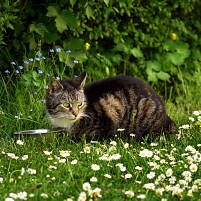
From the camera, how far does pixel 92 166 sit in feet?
13.6

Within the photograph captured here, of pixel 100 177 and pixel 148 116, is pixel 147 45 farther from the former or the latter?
pixel 100 177

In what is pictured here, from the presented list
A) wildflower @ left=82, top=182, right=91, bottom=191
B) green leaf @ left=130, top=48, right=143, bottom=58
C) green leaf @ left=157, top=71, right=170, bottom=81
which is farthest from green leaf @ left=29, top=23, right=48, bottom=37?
wildflower @ left=82, top=182, right=91, bottom=191

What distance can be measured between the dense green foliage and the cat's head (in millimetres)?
930

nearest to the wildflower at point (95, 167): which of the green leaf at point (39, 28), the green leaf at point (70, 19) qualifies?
the green leaf at point (39, 28)

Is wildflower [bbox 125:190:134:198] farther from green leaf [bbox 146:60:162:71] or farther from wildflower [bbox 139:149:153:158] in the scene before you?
green leaf [bbox 146:60:162:71]

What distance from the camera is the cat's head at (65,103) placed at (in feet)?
17.3

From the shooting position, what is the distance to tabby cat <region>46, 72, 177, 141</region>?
5.29m

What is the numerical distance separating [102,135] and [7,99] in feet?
4.40

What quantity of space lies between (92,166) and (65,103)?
1256 mm

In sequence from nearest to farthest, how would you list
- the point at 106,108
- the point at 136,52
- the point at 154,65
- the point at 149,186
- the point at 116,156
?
the point at 149,186 → the point at 116,156 → the point at 106,108 → the point at 136,52 → the point at 154,65

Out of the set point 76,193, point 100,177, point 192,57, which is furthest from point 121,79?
point 192,57

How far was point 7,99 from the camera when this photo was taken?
6.07 metres

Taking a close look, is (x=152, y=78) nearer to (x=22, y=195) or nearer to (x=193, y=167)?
(x=193, y=167)

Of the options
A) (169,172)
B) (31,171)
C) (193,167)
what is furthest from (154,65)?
(31,171)
